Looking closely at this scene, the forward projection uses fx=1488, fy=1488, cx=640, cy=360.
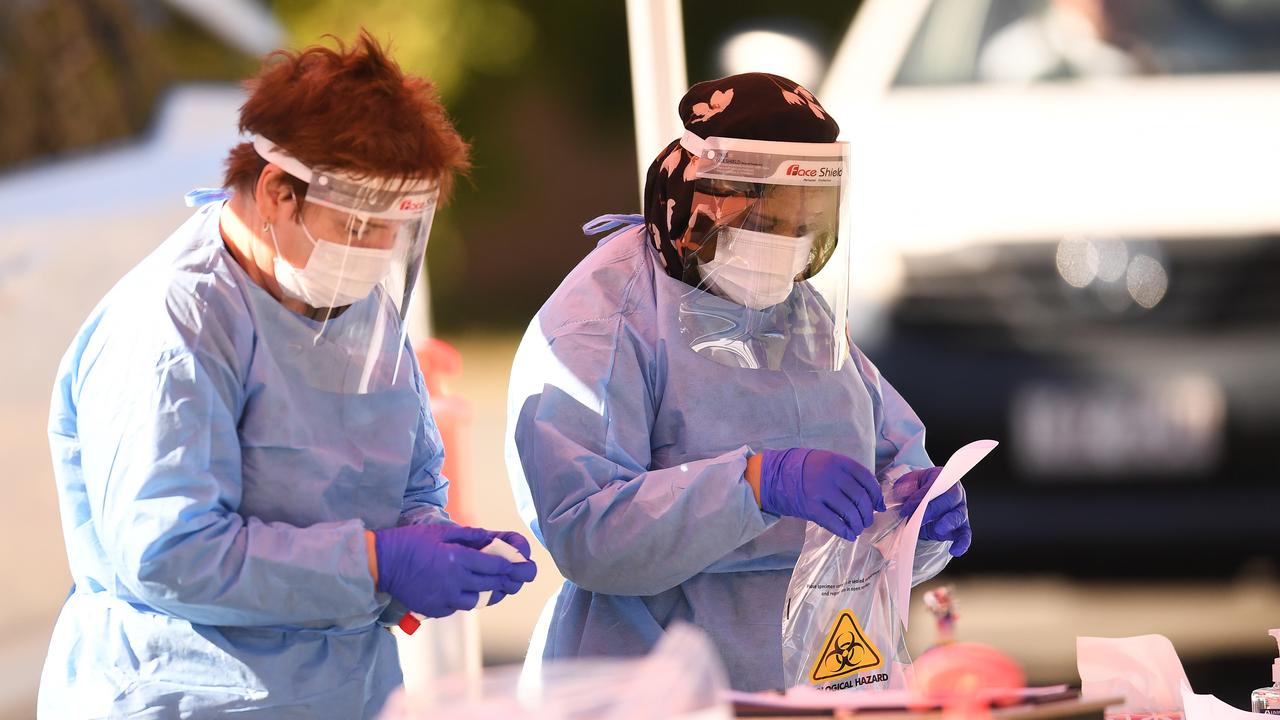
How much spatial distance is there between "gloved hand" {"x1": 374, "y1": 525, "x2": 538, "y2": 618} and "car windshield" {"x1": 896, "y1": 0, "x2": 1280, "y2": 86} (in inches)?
120

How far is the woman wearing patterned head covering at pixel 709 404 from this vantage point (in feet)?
6.75

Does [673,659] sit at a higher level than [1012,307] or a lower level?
higher

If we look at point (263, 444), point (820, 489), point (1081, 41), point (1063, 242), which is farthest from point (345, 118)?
point (1081, 41)

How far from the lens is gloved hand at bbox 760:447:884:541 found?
6.63 feet

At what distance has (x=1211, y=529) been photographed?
15.6 ft

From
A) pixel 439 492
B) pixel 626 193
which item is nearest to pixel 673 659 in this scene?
pixel 439 492

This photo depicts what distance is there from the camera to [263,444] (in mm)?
1914

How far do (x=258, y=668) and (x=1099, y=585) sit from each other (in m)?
3.92

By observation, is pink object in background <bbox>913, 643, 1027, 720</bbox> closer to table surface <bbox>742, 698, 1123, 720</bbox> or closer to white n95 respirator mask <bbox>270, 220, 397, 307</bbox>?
table surface <bbox>742, 698, 1123, 720</bbox>

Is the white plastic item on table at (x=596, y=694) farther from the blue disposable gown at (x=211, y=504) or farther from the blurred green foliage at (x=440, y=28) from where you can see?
the blurred green foliage at (x=440, y=28)

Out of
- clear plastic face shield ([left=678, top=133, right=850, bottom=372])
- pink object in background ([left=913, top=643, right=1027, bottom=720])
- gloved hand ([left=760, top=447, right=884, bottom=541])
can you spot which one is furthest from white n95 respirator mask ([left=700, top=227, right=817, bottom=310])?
pink object in background ([left=913, top=643, right=1027, bottom=720])

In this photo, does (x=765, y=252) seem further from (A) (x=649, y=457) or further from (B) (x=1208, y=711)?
(B) (x=1208, y=711)

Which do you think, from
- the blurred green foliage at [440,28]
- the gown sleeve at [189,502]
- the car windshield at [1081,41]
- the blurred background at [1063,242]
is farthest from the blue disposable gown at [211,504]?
the blurred green foliage at [440,28]

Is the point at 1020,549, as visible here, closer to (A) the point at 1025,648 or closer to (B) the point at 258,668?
(A) the point at 1025,648
